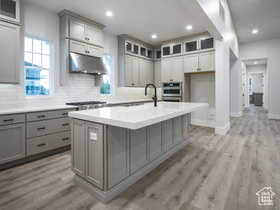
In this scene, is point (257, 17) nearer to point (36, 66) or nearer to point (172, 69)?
point (172, 69)

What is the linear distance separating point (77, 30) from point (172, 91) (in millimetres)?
3595

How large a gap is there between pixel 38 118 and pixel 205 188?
9.85ft

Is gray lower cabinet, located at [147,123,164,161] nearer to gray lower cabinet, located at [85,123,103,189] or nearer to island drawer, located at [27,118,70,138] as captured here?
gray lower cabinet, located at [85,123,103,189]

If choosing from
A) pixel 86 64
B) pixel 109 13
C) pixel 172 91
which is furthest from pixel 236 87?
pixel 86 64

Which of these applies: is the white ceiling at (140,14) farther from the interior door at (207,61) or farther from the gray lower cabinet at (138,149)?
the gray lower cabinet at (138,149)

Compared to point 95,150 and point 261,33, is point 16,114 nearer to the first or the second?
point 95,150

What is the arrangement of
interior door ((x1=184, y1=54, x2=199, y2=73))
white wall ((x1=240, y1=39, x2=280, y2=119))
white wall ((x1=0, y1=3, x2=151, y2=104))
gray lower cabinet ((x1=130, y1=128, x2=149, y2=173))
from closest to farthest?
gray lower cabinet ((x1=130, y1=128, x2=149, y2=173)) < white wall ((x1=0, y1=3, x2=151, y2=104)) < interior door ((x1=184, y1=54, x2=199, y2=73)) < white wall ((x1=240, y1=39, x2=280, y2=119))

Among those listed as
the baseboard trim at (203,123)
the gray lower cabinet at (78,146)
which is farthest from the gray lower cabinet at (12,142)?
the baseboard trim at (203,123)

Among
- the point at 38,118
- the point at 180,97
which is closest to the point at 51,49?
the point at 38,118

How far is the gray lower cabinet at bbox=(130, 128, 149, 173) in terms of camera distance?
2141mm

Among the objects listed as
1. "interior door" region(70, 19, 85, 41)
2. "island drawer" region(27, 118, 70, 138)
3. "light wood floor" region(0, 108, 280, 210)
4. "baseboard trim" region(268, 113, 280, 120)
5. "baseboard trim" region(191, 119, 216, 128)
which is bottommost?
"light wood floor" region(0, 108, 280, 210)

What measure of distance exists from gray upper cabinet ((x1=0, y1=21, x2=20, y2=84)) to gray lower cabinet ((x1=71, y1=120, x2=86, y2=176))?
1.77 meters

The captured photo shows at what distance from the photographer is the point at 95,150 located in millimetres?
1846

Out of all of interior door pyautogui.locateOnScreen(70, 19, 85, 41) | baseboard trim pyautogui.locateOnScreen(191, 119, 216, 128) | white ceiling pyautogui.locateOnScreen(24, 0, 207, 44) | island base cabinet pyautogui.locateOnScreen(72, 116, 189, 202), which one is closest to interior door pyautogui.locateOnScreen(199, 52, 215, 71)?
white ceiling pyautogui.locateOnScreen(24, 0, 207, 44)
